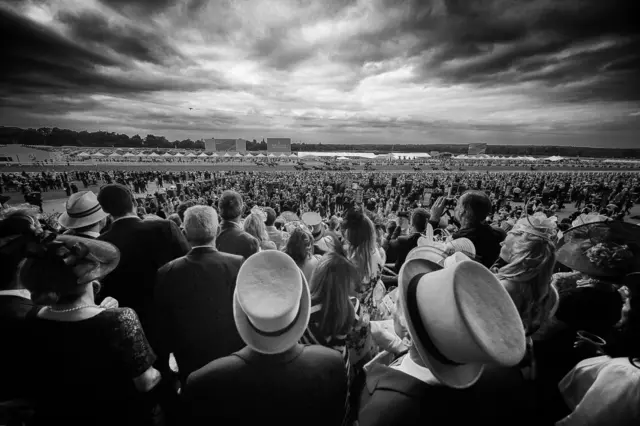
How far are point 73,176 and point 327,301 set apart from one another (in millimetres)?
52866

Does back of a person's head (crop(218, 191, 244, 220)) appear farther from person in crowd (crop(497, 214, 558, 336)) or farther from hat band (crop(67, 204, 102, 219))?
person in crowd (crop(497, 214, 558, 336))

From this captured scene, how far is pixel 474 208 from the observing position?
381 centimetres

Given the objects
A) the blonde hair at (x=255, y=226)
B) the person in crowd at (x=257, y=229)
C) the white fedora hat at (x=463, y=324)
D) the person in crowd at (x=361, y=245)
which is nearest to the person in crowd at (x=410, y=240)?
the person in crowd at (x=361, y=245)

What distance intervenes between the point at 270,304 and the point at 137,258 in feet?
8.11

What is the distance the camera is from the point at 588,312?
2.25 m

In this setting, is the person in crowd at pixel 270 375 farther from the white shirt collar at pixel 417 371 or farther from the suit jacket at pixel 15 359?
the suit jacket at pixel 15 359

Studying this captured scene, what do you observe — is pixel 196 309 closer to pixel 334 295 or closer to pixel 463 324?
pixel 334 295

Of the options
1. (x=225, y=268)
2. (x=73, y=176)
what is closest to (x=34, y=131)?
(x=73, y=176)

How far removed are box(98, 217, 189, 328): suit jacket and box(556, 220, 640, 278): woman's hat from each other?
4.68 meters

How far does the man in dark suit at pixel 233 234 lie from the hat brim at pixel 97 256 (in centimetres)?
144

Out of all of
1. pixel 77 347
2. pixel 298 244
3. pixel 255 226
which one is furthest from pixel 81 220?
pixel 298 244

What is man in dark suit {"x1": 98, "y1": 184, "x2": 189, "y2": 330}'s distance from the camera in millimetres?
3020

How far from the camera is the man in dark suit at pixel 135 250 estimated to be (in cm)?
302

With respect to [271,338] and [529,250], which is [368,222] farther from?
[271,338]
